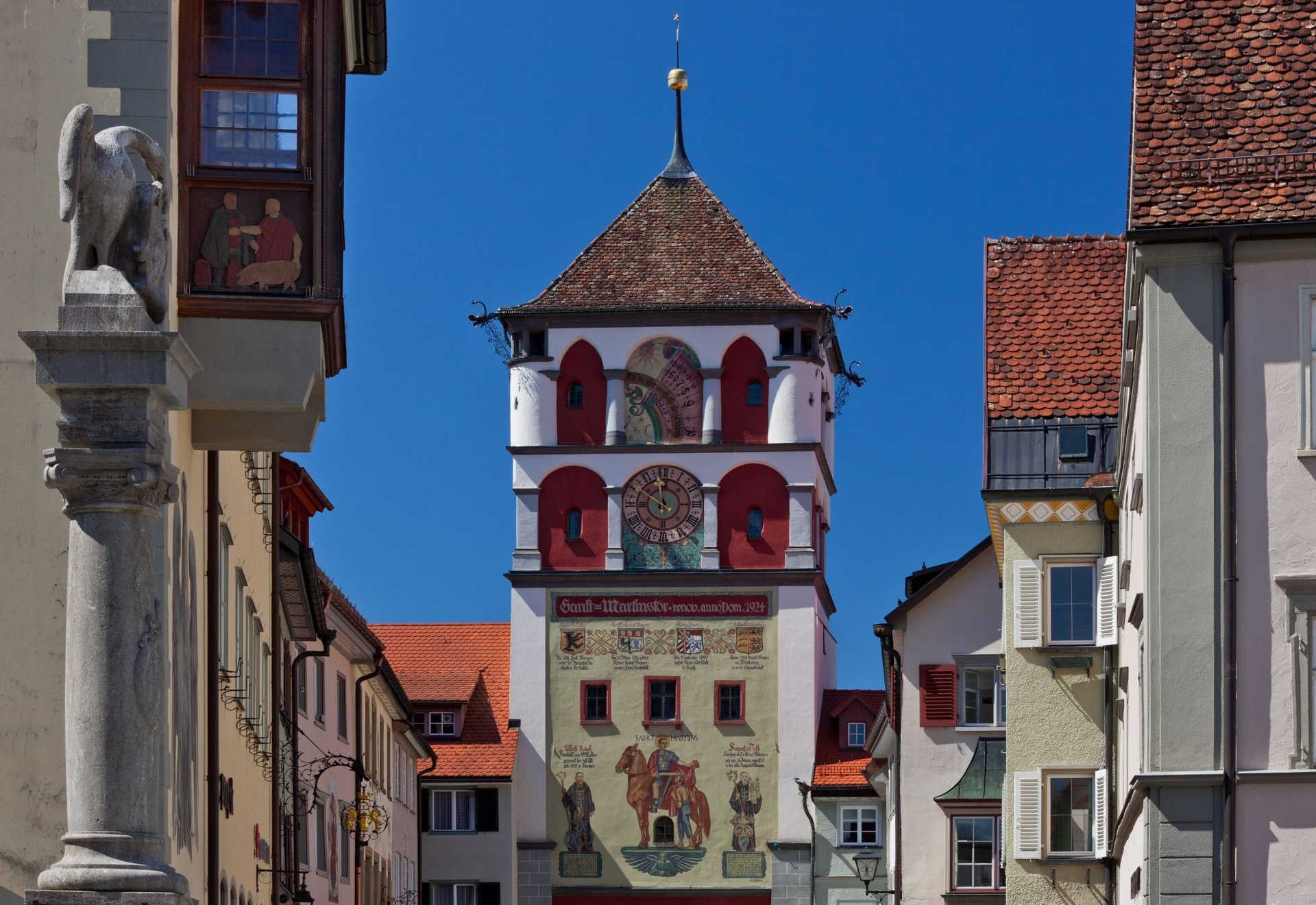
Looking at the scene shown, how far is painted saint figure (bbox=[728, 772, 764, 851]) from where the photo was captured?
59250 millimetres

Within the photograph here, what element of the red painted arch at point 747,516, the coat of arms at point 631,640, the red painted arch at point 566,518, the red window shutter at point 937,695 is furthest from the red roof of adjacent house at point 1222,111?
the red painted arch at point 566,518

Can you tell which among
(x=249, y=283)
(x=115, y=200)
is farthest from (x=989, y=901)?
(x=115, y=200)

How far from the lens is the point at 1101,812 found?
2764 cm

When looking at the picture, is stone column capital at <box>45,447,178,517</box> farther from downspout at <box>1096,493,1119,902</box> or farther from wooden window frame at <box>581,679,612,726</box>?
wooden window frame at <box>581,679,612,726</box>

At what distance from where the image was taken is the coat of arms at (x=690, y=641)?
60.6 m

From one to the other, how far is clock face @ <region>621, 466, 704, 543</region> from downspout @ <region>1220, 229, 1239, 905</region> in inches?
1680

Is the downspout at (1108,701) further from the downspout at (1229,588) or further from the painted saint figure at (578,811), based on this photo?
the painted saint figure at (578,811)

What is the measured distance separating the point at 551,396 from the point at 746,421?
4534 mm

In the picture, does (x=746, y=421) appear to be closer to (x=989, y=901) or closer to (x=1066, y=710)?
(x=989, y=901)

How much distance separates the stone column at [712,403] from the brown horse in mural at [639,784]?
7.51m

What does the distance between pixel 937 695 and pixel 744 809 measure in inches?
729

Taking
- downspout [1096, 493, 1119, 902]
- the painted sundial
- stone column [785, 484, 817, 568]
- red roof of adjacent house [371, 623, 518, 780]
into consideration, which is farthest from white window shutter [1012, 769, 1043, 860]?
the painted sundial

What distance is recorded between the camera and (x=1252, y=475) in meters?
19.1

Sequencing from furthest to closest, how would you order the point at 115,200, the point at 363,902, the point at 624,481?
1. the point at 624,481
2. the point at 363,902
3. the point at 115,200
